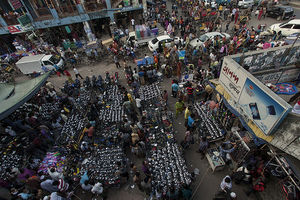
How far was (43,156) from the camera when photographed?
8961 millimetres

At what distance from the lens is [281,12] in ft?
66.0

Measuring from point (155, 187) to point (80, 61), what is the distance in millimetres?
16469

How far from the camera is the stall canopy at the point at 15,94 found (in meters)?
9.59

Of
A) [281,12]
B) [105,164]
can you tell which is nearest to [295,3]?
[281,12]

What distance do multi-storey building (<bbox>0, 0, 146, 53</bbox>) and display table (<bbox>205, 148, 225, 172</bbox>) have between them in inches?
833

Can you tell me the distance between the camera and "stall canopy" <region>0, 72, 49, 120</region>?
9.59 meters

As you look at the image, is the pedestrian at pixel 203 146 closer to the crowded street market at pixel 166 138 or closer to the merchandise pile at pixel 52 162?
the crowded street market at pixel 166 138

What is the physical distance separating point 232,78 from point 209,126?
2.91 m

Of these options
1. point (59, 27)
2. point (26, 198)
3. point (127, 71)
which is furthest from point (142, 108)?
point (59, 27)

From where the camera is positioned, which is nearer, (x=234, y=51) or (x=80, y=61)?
(x=234, y=51)

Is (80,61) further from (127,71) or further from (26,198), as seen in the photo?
(26,198)

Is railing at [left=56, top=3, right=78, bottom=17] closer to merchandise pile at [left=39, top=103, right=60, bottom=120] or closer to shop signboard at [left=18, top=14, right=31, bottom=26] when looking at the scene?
shop signboard at [left=18, top=14, right=31, bottom=26]

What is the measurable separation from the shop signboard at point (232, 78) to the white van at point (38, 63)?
16.5m

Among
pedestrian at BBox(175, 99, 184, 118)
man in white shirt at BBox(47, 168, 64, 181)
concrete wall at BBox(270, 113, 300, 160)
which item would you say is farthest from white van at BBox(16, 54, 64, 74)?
concrete wall at BBox(270, 113, 300, 160)
